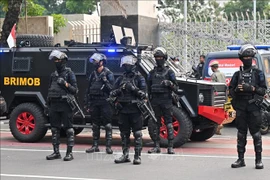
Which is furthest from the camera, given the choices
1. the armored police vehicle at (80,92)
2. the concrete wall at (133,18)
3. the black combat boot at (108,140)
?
the concrete wall at (133,18)

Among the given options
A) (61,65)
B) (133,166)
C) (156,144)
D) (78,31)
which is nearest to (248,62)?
(133,166)

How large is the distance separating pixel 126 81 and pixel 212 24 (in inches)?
423

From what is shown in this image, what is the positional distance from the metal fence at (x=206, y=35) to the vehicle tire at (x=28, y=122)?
29.1 feet

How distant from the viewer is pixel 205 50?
20156mm

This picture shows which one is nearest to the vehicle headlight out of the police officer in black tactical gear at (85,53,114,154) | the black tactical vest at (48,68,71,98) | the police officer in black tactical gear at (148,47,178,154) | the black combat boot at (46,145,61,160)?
the police officer in black tactical gear at (148,47,178,154)

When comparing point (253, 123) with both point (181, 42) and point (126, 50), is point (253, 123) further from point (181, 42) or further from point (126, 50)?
point (181, 42)

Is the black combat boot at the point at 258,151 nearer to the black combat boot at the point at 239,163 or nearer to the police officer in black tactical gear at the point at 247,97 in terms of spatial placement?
the police officer in black tactical gear at the point at 247,97

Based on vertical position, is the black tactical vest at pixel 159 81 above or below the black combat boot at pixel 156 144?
above

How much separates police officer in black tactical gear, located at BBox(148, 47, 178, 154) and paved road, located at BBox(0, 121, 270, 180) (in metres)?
0.53

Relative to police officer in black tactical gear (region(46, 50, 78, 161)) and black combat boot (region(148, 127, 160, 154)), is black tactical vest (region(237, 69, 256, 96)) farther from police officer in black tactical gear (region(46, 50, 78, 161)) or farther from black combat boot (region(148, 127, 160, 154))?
police officer in black tactical gear (region(46, 50, 78, 161))

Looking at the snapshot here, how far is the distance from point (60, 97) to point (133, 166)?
1.84 m

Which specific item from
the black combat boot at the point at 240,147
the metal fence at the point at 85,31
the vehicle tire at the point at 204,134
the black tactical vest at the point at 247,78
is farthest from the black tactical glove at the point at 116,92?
the metal fence at the point at 85,31

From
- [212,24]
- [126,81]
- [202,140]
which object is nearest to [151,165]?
[126,81]

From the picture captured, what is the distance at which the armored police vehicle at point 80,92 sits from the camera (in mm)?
11039
